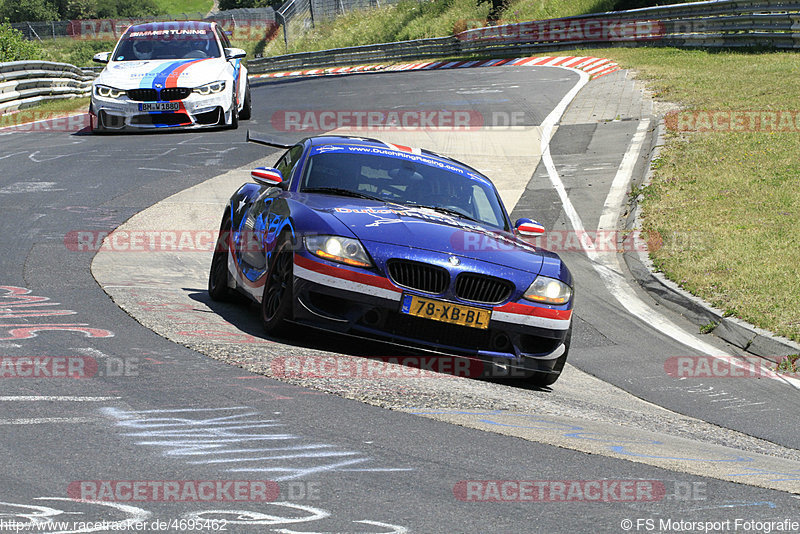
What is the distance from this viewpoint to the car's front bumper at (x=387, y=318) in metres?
6.19

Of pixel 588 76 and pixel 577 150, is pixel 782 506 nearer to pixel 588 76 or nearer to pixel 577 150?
pixel 577 150

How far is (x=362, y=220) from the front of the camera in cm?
659

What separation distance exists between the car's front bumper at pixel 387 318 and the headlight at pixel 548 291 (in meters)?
0.08

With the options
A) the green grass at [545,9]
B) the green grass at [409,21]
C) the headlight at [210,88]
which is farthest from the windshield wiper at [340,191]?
the green grass at [409,21]

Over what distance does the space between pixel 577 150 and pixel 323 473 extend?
1546cm

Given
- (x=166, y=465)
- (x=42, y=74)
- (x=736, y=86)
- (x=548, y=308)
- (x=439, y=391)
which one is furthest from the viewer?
(x=42, y=74)

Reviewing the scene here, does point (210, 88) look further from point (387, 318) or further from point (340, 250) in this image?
point (387, 318)

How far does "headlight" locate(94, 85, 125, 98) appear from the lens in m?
16.8

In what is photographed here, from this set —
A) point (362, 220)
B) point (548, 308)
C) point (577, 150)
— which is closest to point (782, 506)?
point (548, 308)

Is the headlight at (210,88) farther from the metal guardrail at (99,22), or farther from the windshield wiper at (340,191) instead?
the metal guardrail at (99,22)

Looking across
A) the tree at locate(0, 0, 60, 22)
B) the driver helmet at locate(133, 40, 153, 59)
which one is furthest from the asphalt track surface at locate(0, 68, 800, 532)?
the tree at locate(0, 0, 60, 22)

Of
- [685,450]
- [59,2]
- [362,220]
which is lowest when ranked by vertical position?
[685,450]

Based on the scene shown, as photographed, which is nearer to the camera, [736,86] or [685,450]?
[685,450]

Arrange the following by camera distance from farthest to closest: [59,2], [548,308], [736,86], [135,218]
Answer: [59,2] → [736,86] → [135,218] → [548,308]
